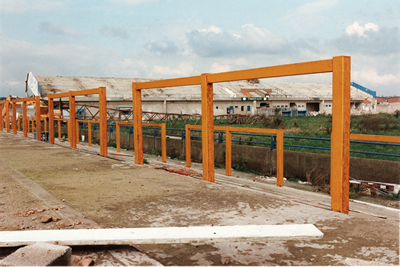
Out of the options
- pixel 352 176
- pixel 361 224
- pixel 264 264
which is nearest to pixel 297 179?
pixel 352 176

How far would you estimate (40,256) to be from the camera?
341 cm

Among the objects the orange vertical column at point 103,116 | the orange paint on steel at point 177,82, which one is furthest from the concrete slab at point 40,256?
the orange vertical column at point 103,116

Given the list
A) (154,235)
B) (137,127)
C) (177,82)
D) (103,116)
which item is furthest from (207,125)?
(103,116)

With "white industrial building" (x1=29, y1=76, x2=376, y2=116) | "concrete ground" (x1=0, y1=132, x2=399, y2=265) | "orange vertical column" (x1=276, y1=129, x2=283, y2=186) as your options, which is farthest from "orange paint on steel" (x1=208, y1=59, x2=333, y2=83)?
"white industrial building" (x1=29, y1=76, x2=376, y2=116)

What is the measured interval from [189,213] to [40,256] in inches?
89.6

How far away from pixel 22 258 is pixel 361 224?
4.13 m

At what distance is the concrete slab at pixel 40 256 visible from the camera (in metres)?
3.33

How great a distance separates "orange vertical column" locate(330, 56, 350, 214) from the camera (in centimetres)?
529

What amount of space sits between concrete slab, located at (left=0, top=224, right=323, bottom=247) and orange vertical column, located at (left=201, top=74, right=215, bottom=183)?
378 centimetres

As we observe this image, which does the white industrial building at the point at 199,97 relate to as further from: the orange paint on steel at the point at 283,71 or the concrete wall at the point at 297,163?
the orange paint on steel at the point at 283,71

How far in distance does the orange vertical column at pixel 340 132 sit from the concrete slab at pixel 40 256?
157 inches

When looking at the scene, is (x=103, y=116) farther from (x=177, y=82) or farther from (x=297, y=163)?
(x=297, y=163)

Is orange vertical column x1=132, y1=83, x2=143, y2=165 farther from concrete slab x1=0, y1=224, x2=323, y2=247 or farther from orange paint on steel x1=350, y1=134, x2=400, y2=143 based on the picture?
concrete slab x1=0, y1=224, x2=323, y2=247

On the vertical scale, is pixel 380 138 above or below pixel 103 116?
below
